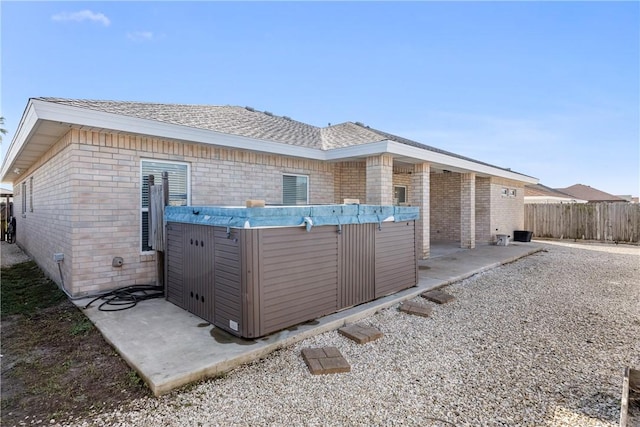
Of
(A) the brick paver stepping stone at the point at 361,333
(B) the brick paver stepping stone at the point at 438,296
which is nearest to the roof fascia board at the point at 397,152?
(B) the brick paver stepping stone at the point at 438,296

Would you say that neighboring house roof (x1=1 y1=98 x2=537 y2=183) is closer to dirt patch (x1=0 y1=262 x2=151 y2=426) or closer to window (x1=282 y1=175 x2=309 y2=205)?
window (x1=282 y1=175 x2=309 y2=205)

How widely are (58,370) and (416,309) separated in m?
4.35

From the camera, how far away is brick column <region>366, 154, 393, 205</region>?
7.69 meters

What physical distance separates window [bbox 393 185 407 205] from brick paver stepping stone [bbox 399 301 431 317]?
22.9ft

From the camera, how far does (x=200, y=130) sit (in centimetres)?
584

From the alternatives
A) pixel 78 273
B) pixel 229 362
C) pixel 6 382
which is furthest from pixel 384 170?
pixel 6 382

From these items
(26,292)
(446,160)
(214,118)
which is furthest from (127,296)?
(446,160)

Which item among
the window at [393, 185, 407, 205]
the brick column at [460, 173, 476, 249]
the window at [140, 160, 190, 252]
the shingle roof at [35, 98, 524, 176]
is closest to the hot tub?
the window at [140, 160, 190, 252]

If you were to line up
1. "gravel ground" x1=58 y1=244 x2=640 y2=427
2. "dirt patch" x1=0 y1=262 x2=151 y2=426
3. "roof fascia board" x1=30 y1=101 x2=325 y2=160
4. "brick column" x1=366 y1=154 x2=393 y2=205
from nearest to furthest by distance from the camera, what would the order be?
1. "gravel ground" x1=58 y1=244 x2=640 y2=427
2. "dirt patch" x1=0 y1=262 x2=151 y2=426
3. "roof fascia board" x1=30 y1=101 x2=325 y2=160
4. "brick column" x1=366 y1=154 x2=393 y2=205

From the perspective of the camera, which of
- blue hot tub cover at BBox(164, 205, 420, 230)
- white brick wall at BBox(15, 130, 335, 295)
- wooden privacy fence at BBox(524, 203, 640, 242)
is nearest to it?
blue hot tub cover at BBox(164, 205, 420, 230)

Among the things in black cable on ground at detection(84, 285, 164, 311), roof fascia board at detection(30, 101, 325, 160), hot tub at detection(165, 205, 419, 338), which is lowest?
black cable on ground at detection(84, 285, 164, 311)

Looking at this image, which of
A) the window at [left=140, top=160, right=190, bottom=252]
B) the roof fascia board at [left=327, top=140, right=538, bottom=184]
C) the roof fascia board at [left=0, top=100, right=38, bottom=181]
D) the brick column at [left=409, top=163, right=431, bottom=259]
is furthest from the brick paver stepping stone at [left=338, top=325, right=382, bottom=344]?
the brick column at [left=409, top=163, right=431, bottom=259]

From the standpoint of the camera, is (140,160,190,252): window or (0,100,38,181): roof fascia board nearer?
(0,100,38,181): roof fascia board

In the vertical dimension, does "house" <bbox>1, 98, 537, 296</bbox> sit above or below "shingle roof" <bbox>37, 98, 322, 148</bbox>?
below
